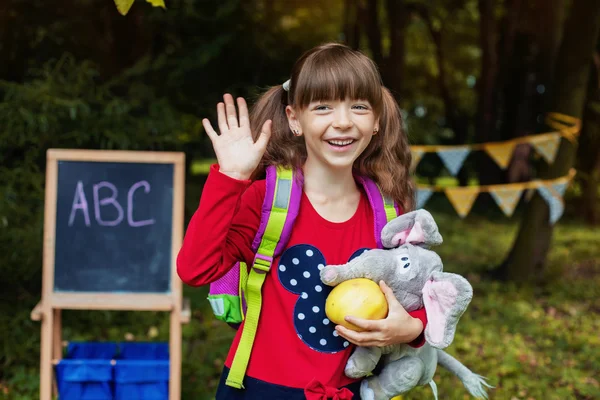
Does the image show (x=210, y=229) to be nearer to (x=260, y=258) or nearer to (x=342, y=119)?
(x=260, y=258)

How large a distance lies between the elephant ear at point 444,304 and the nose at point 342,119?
18.8 inches

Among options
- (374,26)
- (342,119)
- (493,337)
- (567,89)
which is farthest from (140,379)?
(374,26)

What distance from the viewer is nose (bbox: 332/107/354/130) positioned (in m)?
1.95

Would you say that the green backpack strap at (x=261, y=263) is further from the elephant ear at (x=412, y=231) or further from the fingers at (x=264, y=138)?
the elephant ear at (x=412, y=231)

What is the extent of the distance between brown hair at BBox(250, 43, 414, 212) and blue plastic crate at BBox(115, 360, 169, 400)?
1815mm

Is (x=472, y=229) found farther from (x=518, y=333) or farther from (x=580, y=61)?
(x=518, y=333)

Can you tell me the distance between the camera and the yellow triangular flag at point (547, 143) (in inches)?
264

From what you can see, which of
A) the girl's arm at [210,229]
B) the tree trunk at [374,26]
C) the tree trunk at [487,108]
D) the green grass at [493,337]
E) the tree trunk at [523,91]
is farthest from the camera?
the tree trunk at [487,108]

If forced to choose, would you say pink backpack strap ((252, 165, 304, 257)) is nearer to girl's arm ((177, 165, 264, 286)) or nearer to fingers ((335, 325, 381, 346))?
girl's arm ((177, 165, 264, 286))

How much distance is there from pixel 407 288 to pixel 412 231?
16 cm

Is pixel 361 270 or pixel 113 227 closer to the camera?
pixel 361 270

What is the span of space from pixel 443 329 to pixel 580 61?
5.70m

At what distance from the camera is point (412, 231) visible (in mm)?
2027

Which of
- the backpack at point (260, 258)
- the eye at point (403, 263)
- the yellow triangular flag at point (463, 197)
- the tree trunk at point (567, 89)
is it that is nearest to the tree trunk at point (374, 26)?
the tree trunk at point (567, 89)
